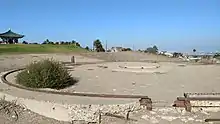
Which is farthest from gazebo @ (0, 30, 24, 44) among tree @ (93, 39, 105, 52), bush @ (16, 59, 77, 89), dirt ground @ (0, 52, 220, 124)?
bush @ (16, 59, 77, 89)

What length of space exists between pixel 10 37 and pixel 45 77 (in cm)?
3955

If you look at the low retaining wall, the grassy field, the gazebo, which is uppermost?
the gazebo

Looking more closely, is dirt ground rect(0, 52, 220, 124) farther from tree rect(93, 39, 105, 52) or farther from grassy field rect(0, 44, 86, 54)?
tree rect(93, 39, 105, 52)

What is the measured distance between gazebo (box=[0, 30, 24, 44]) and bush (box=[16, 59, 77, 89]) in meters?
38.1

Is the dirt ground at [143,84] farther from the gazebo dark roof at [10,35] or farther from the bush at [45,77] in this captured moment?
the gazebo dark roof at [10,35]

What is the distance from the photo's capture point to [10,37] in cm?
4847

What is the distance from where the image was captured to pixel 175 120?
25.3 feet

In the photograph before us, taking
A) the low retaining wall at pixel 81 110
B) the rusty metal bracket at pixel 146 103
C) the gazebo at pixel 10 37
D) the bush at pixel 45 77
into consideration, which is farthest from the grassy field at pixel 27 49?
the rusty metal bracket at pixel 146 103

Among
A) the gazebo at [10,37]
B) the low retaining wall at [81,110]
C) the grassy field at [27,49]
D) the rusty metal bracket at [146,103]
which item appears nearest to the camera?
the low retaining wall at [81,110]

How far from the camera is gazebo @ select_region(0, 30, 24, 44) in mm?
48094

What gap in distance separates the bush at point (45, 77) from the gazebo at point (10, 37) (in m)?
38.1

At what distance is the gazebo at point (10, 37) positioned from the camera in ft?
158

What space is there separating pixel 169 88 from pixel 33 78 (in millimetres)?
5060

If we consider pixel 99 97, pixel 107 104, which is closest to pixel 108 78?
pixel 99 97
